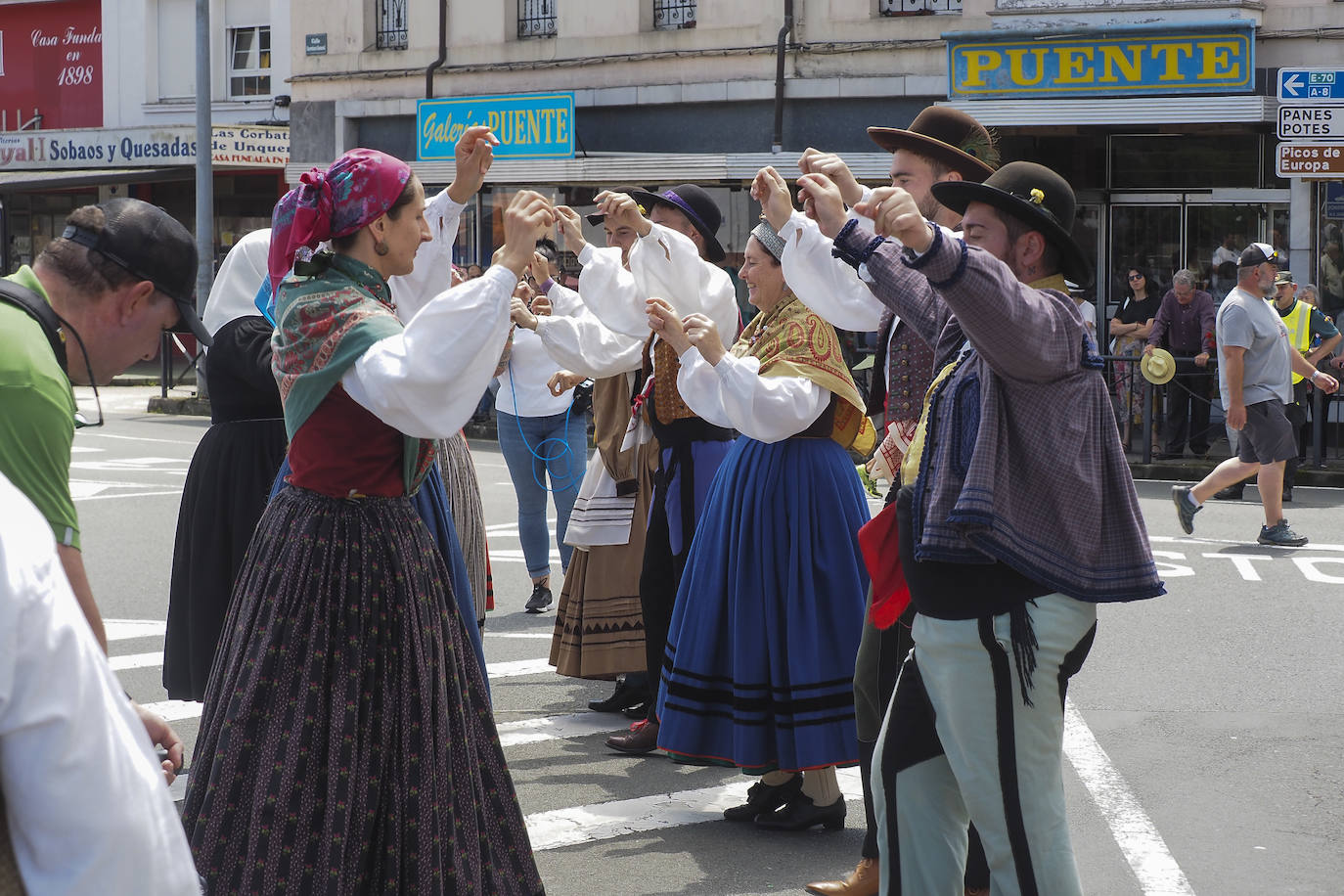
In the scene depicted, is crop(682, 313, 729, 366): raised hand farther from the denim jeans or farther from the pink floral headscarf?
the denim jeans

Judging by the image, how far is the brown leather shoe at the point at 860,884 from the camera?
450 cm

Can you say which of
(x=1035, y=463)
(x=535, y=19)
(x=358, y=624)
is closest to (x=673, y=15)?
(x=535, y=19)

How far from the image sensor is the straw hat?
49.0ft

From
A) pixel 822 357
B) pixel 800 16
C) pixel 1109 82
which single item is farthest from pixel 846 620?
pixel 800 16

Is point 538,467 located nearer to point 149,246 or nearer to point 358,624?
point 358,624

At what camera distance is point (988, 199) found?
347cm

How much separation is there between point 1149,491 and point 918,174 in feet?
34.3

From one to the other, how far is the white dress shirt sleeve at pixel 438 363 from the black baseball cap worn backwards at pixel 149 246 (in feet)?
1.48

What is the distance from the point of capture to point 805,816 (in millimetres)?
5188

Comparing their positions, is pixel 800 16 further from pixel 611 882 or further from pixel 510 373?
pixel 611 882

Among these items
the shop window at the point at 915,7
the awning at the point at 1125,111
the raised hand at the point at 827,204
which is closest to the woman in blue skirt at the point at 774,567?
the raised hand at the point at 827,204

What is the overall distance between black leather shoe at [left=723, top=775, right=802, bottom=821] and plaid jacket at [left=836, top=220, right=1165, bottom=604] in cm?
208

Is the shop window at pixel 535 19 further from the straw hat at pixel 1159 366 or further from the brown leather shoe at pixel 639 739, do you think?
the brown leather shoe at pixel 639 739

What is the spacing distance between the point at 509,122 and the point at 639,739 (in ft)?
54.9
